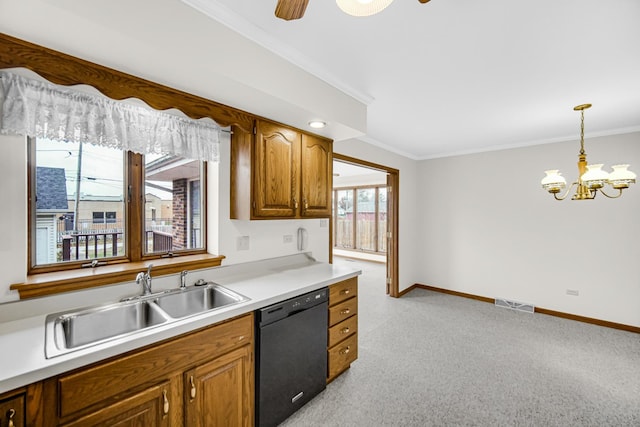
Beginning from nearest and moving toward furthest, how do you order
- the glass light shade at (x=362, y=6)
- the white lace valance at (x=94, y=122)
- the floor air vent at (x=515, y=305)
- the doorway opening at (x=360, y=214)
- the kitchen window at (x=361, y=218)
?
the glass light shade at (x=362, y=6) → the white lace valance at (x=94, y=122) → the floor air vent at (x=515, y=305) → the doorway opening at (x=360, y=214) → the kitchen window at (x=361, y=218)

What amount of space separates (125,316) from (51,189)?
858 mm

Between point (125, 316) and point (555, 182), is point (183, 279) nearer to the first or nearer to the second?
point (125, 316)

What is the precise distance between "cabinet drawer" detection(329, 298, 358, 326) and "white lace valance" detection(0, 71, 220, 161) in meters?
1.58

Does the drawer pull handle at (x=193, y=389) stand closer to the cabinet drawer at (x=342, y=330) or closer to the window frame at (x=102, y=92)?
the window frame at (x=102, y=92)

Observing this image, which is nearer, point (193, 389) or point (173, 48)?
point (173, 48)

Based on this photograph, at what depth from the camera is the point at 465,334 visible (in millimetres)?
3160

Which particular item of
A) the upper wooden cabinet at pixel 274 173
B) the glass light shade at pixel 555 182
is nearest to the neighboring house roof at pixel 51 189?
the upper wooden cabinet at pixel 274 173

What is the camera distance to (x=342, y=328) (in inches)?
91.3

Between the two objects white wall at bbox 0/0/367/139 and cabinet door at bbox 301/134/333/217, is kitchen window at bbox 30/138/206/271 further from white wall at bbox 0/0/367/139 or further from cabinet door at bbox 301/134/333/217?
cabinet door at bbox 301/134/333/217

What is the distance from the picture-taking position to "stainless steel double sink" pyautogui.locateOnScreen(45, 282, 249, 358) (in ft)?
3.99

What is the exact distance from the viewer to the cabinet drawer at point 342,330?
2.23m

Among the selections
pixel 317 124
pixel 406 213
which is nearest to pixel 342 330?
pixel 317 124

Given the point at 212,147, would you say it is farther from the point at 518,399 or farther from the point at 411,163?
the point at 411,163

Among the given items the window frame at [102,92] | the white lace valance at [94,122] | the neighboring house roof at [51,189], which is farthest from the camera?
the neighboring house roof at [51,189]
